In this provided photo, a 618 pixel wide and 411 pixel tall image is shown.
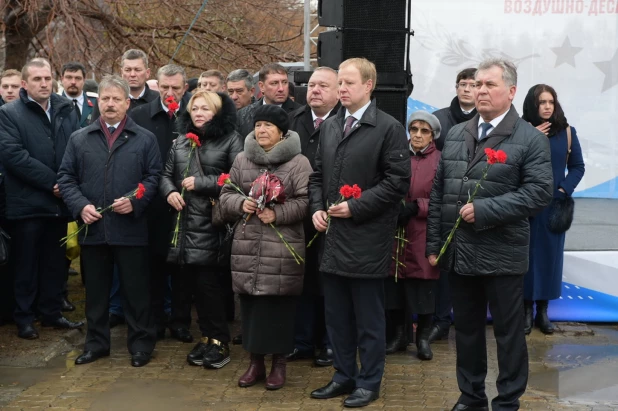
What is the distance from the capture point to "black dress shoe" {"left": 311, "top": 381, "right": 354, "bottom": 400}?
5.95 m

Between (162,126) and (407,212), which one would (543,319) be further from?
(162,126)

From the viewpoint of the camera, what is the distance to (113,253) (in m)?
6.80

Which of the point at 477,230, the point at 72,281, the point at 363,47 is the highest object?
the point at 363,47

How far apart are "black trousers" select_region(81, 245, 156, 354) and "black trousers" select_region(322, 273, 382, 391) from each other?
1.56 metres

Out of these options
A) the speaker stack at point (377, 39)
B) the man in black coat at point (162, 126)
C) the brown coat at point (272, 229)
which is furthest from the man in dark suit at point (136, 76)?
the brown coat at point (272, 229)

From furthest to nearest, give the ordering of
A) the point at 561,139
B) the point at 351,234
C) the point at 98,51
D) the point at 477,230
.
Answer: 1. the point at 98,51
2. the point at 561,139
3. the point at 351,234
4. the point at 477,230

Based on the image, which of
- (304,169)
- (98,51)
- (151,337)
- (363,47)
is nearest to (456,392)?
(304,169)

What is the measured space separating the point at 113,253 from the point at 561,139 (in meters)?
3.74

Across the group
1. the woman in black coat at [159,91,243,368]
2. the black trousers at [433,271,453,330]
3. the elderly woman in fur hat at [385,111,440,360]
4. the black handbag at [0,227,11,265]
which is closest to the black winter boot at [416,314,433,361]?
the elderly woman in fur hat at [385,111,440,360]

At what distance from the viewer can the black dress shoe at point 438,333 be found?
291 inches

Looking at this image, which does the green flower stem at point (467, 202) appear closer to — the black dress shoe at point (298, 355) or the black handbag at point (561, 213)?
the black dress shoe at point (298, 355)

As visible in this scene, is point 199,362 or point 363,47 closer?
point 199,362

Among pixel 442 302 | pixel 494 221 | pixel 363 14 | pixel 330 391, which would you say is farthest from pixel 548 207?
pixel 330 391

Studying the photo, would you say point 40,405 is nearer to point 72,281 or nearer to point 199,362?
point 199,362
